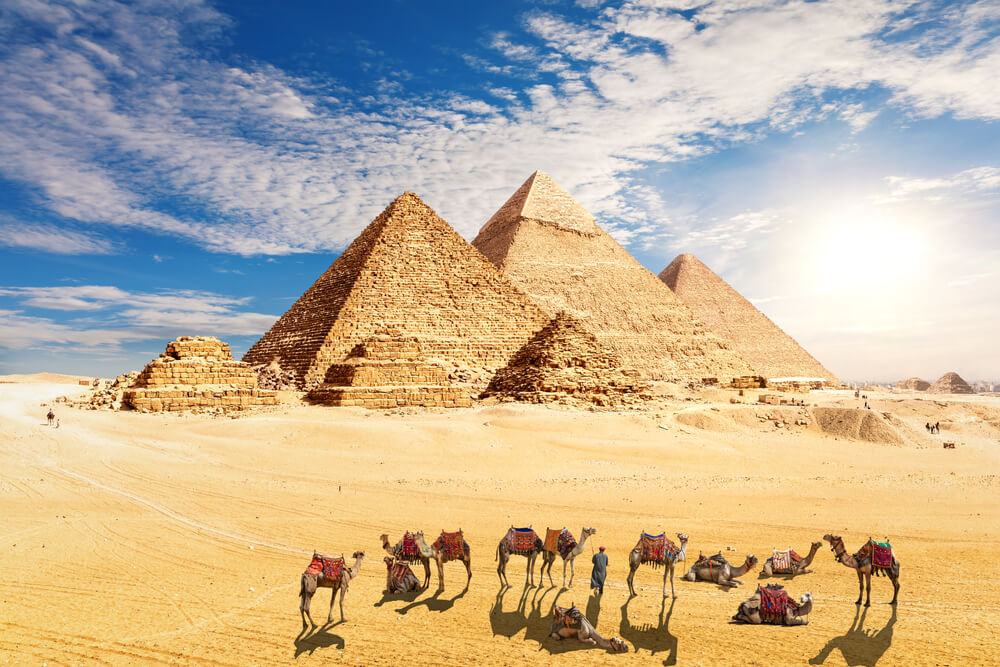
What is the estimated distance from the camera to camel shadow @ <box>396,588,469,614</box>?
177 inches

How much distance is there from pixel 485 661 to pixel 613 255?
5745cm

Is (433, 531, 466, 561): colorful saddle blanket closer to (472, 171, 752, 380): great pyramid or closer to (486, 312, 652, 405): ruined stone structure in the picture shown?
(486, 312, 652, 405): ruined stone structure

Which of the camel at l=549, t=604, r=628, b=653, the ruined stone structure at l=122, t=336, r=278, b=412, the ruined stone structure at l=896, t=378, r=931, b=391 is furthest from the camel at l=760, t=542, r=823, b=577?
the ruined stone structure at l=896, t=378, r=931, b=391

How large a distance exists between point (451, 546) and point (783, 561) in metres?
2.85

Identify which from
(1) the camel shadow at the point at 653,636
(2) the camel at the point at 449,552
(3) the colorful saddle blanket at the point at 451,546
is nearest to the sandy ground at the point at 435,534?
(1) the camel shadow at the point at 653,636

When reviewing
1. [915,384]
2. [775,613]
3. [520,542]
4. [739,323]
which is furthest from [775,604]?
[915,384]

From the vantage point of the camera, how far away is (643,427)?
17219 millimetres

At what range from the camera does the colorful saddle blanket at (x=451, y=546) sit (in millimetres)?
4637

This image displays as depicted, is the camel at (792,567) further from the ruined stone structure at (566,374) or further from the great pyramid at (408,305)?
the great pyramid at (408,305)

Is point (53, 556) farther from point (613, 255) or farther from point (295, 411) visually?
point (613, 255)

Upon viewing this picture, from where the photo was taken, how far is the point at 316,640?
160 inches

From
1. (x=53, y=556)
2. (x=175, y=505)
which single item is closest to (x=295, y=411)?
(x=175, y=505)

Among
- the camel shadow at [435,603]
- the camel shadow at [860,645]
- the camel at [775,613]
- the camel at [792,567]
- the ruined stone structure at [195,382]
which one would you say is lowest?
the camel shadow at [435,603]

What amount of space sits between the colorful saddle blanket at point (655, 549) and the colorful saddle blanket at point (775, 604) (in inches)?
25.0
